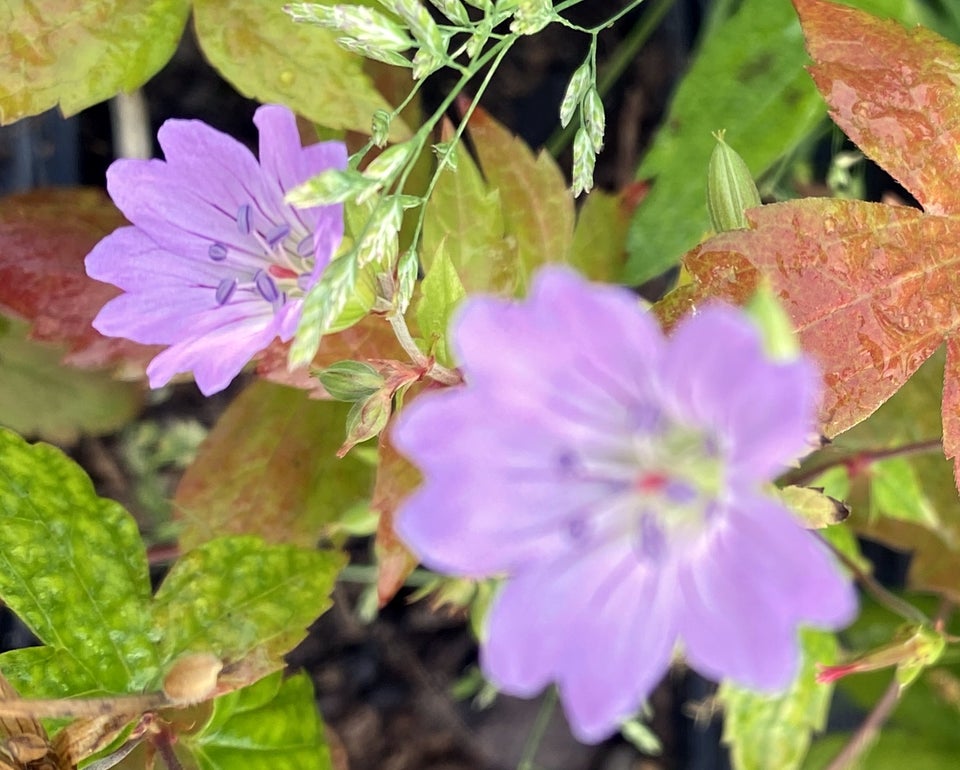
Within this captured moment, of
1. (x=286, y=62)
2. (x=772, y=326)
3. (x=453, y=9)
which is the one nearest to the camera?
(x=772, y=326)

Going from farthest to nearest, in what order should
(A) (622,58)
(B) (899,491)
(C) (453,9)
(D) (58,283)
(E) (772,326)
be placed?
1. (A) (622,58)
2. (B) (899,491)
3. (D) (58,283)
4. (C) (453,9)
5. (E) (772,326)

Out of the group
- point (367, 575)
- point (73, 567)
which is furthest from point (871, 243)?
point (367, 575)

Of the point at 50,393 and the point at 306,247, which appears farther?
the point at 50,393

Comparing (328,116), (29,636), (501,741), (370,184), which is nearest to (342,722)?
(501,741)

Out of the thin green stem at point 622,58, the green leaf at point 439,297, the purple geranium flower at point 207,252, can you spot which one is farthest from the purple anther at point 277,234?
the thin green stem at point 622,58

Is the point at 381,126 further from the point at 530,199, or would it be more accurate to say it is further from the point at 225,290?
the point at 530,199

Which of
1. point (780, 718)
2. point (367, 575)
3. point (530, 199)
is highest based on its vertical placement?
point (530, 199)

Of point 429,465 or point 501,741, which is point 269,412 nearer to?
point 429,465
